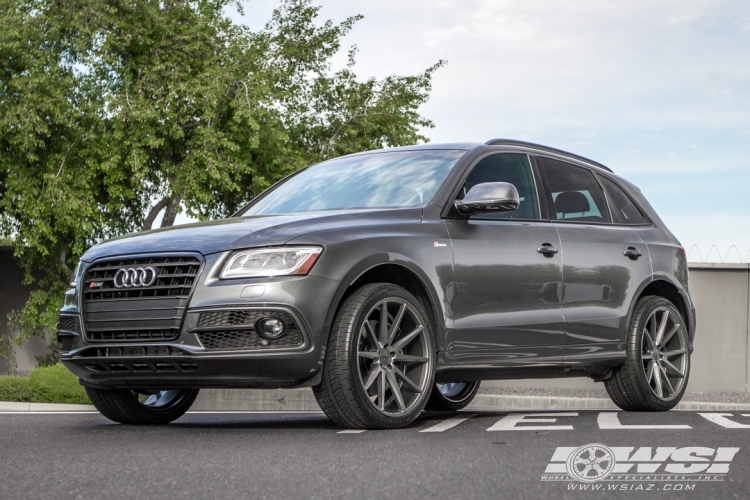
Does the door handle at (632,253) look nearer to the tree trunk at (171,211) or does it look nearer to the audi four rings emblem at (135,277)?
the audi four rings emblem at (135,277)

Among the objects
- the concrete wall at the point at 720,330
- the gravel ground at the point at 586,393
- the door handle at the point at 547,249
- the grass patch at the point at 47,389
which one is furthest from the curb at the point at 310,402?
the door handle at the point at 547,249

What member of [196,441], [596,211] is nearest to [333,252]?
[196,441]

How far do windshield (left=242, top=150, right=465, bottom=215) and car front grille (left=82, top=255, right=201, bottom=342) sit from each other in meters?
1.42

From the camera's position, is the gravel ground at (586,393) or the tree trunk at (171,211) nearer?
the gravel ground at (586,393)

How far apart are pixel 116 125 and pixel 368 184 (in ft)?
63.0

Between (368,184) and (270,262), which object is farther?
(368,184)

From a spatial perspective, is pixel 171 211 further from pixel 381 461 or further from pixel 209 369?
pixel 381 461

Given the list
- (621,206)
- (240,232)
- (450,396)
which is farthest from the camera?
(450,396)

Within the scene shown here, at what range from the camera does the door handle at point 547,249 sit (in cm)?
745

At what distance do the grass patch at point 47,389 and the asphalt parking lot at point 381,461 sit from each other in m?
8.17

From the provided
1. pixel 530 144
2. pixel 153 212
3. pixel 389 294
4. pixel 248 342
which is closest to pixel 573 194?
pixel 530 144

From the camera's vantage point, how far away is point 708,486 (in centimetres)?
411

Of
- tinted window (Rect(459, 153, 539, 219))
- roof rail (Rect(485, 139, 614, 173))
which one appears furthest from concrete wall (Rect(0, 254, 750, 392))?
tinted window (Rect(459, 153, 539, 219))

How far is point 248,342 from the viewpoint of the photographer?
19.4 ft
